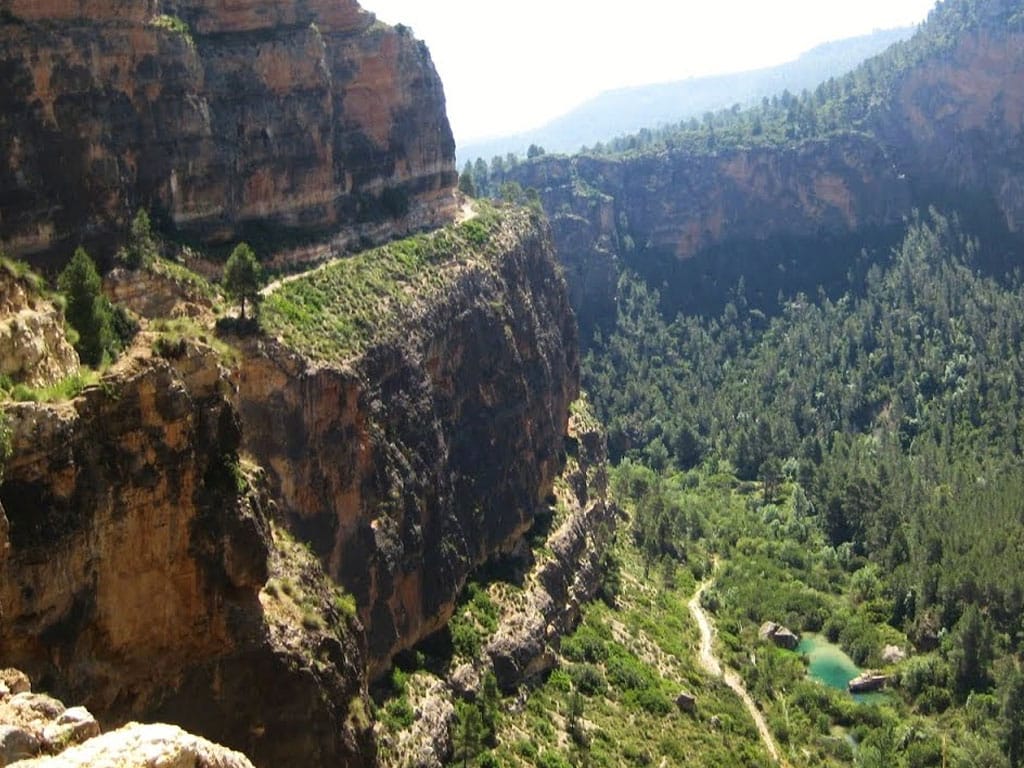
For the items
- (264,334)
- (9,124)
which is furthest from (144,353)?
(9,124)

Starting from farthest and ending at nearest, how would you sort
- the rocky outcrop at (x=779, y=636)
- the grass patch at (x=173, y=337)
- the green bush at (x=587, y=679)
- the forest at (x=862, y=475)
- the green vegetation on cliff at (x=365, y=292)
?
1. the rocky outcrop at (x=779, y=636)
2. the forest at (x=862, y=475)
3. the green bush at (x=587, y=679)
4. the green vegetation on cliff at (x=365, y=292)
5. the grass patch at (x=173, y=337)

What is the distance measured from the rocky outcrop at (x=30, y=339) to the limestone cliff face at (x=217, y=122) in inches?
724

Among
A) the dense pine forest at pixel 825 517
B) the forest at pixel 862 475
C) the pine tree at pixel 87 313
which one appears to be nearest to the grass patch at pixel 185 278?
the pine tree at pixel 87 313

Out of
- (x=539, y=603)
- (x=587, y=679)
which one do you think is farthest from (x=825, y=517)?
(x=587, y=679)

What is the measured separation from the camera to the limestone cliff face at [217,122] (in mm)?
60844

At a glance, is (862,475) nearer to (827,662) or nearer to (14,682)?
(827,662)

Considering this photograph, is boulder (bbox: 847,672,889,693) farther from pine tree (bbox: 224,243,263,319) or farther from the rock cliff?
pine tree (bbox: 224,243,263,319)

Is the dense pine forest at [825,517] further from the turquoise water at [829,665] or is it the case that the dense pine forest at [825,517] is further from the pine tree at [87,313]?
the pine tree at [87,313]

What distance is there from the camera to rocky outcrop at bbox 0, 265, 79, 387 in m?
36.8

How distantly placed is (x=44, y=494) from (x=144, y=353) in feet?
18.7

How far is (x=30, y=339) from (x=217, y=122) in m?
41.0

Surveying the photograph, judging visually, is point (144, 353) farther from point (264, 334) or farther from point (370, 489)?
point (370, 489)

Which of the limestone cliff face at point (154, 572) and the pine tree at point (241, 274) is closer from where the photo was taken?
the limestone cliff face at point (154, 572)

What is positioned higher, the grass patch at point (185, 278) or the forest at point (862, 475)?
the grass patch at point (185, 278)
